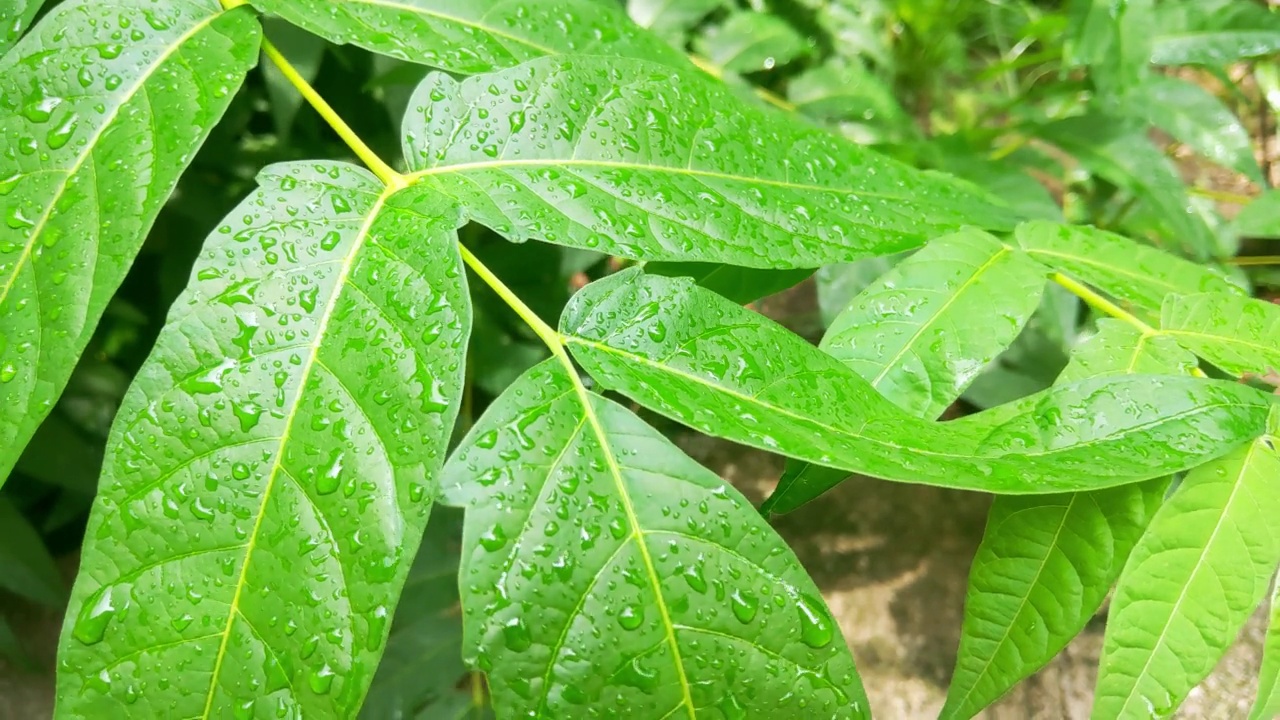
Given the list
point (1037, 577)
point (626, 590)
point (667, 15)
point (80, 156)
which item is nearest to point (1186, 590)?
point (1037, 577)

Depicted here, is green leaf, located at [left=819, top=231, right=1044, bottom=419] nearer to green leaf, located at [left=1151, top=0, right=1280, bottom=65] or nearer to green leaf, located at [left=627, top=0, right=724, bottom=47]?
green leaf, located at [left=627, top=0, right=724, bottom=47]

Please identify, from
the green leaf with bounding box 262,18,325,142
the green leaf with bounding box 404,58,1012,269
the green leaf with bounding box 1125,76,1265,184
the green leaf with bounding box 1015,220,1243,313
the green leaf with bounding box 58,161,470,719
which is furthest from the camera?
the green leaf with bounding box 1125,76,1265,184

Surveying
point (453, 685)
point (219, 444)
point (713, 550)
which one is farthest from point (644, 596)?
point (453, 685)

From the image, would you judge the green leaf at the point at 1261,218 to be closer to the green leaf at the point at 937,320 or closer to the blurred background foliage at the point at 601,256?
the blurred background foliage at the point at 601,256

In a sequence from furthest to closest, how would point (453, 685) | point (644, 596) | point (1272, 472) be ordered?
point (453, 685) → point (1272, 472) → point (644, 596)

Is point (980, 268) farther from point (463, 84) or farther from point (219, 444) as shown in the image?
point (219, 444)

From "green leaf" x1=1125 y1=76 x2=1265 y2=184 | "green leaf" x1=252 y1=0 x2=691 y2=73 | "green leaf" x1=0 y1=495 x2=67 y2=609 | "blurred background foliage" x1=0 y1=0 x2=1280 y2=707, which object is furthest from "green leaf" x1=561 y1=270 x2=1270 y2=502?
"green leaf" x1=0 y1=495 x2=67 y2=609

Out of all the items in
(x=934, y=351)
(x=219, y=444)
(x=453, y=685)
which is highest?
(x=219, y=444)
